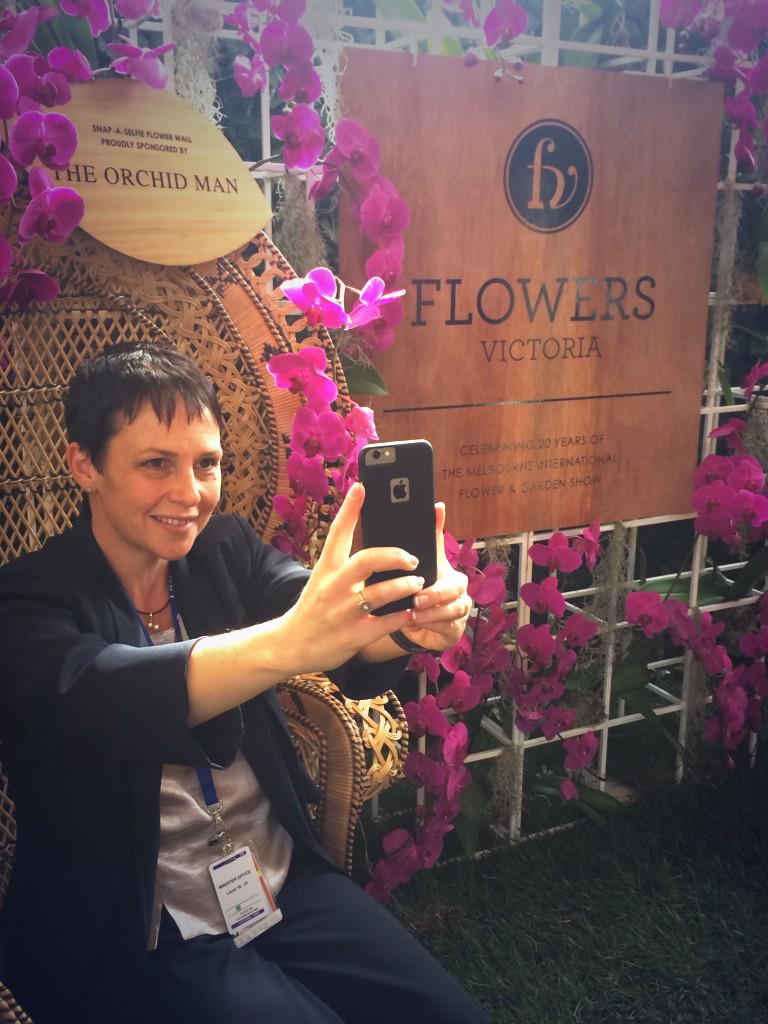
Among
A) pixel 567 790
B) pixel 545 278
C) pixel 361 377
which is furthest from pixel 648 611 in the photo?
pixel 361 377

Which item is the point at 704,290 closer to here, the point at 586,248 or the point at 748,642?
the point at 586,248

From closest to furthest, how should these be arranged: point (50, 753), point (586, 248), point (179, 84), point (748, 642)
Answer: point (50, 753) < point (179, 84) < point (586, 248) < point (748, 642)

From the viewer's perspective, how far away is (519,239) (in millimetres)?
2004

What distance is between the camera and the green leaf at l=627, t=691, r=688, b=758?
2.43 metres

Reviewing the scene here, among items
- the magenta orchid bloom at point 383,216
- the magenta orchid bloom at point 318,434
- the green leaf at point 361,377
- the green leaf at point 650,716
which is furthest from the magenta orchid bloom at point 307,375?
the green leaf at point 650,716

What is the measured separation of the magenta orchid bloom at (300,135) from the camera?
174 centimetres

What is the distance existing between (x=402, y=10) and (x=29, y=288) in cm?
108

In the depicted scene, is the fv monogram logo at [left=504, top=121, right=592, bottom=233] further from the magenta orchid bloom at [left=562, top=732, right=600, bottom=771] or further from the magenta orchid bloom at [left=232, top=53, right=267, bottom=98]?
the magenta orchid bloom at [left=562, top=732, right=600, bottom=771]

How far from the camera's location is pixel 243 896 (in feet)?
4.30

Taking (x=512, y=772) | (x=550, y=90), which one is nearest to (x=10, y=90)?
(x=550, y=90)

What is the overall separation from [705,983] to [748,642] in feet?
2.92

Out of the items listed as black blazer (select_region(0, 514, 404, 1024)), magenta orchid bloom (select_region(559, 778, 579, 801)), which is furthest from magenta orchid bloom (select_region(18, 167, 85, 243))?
magenta orchid bloom (select_region(559, 778, 579, 801))

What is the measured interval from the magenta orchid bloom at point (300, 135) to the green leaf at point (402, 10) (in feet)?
1.40

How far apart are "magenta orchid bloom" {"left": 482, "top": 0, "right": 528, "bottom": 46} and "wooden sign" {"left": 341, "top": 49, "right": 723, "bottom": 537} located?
0.08 m
